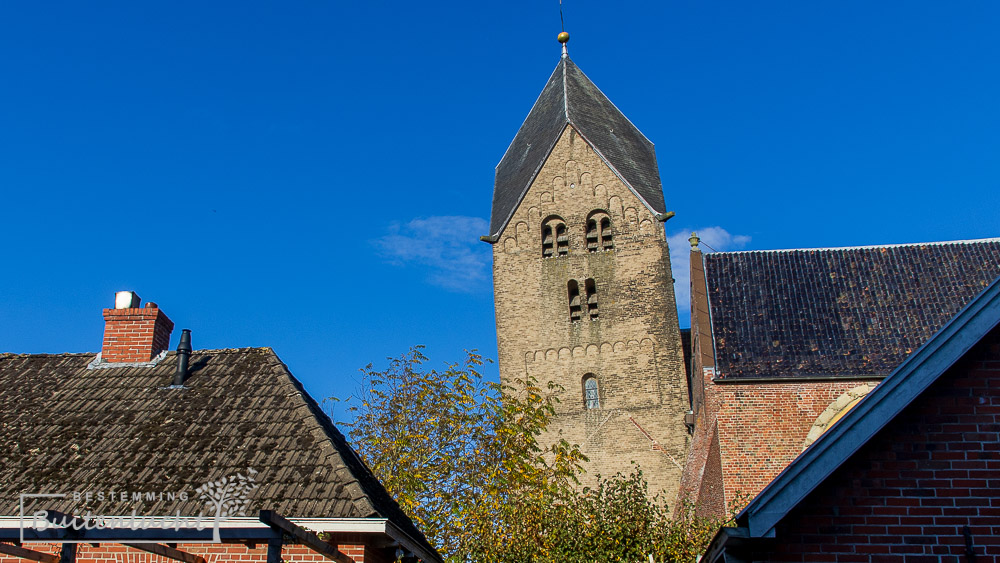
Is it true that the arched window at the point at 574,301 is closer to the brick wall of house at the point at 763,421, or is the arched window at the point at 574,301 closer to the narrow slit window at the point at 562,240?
the narrow slit window at the point at 562,240

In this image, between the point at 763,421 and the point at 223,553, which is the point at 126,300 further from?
the point at 763,421

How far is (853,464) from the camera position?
650 centimetres

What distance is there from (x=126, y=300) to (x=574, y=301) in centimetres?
1847

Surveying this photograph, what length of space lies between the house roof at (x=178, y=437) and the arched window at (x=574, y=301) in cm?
1798

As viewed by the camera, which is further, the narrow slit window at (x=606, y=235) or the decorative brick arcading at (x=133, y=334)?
the narrow slit window at (x=606, y=235)

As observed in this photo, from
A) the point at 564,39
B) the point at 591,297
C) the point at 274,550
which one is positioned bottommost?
the point at 274,550

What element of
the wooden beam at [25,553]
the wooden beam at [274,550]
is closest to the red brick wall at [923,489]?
the wooden beam at [274,550]

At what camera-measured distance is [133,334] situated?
40.7 feet

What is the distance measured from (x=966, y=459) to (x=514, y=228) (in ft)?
81.2

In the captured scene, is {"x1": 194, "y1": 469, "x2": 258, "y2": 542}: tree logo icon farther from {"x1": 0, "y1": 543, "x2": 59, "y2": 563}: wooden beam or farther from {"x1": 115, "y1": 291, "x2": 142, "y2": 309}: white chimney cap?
{"x1": 115, "y1": 291, "x2": 142, "y2": 309}: white chimney cap

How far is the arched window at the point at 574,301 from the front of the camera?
29.2 metres

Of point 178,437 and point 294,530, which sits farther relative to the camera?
point 178,437

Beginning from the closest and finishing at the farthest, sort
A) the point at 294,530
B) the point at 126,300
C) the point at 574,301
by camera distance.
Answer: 1. the point at 294,530
2. the point at 126,300
3. the point at 574,301

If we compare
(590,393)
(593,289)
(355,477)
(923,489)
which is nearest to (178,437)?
(355,477)
